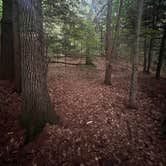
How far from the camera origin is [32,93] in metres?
4.56

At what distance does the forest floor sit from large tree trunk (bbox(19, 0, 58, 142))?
11.5 inches

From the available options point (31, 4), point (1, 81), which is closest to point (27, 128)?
point (31, 4)

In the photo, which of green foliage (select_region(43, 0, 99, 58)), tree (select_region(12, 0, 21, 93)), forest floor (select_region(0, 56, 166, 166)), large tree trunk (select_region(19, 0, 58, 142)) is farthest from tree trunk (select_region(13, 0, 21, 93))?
large tree trunk (select_region(19, 0, 58, 142))

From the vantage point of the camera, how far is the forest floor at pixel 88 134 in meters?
4.02

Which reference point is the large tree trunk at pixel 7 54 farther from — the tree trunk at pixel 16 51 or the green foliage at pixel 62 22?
the green foliage at pixel 62 22

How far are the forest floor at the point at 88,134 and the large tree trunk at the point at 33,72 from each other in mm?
291

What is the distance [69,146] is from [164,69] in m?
17.4

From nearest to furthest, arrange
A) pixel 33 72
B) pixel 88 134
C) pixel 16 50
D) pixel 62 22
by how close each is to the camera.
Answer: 1. pixel 33 72
2. pixel 88 134
3. pixel 16 50
4. pixel 62 22

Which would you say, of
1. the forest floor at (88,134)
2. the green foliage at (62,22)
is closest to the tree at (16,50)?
the forest floor at (88,134)

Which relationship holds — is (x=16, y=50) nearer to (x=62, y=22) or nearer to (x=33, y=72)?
(x=33, y=72)

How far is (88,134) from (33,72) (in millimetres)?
2210

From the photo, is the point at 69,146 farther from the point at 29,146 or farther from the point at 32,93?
the point at 32,93

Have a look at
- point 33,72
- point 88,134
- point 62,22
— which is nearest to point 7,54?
point 62,22

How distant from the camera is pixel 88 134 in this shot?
15.6 feet
